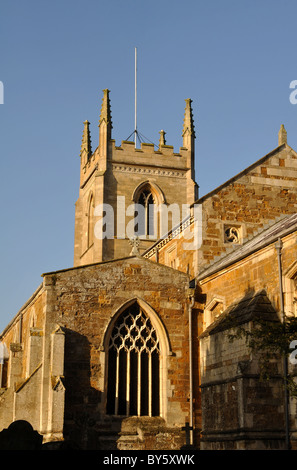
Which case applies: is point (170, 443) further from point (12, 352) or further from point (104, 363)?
point (12, 352)

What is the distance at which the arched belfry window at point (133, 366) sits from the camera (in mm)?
24312

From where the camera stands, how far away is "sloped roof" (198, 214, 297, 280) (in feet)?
72.0

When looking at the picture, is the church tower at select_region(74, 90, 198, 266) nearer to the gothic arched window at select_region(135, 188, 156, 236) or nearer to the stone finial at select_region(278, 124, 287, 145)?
the gothic arched window at select_region(135, 188, 156, 236)

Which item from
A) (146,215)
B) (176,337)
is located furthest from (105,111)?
(176,337)

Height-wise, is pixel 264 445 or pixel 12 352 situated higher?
pixel 12 352

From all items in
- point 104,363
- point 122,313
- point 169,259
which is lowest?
point 104,363

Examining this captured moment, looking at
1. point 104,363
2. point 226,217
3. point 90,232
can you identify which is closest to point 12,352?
point 104,363

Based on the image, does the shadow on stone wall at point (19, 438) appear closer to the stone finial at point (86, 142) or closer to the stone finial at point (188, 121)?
the stone finial at point (188, 121)

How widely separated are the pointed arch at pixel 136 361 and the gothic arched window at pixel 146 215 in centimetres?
2099

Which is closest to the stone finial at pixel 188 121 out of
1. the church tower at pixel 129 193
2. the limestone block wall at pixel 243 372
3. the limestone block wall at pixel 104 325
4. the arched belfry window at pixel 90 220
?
the church tower at pixel 129 193

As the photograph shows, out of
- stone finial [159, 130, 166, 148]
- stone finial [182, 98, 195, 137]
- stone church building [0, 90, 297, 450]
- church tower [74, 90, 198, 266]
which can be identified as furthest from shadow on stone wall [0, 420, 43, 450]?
stone finial [182, 98, 195, 137]

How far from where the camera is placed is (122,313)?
25.0 m
